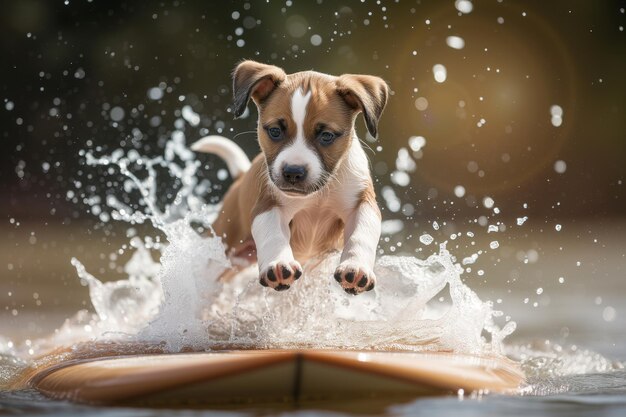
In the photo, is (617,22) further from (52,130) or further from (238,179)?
(238,179)

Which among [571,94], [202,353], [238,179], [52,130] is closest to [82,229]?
[52,130]

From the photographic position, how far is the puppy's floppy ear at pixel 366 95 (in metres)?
4.59

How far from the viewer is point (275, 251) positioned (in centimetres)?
438

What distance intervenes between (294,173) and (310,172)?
0.26ft

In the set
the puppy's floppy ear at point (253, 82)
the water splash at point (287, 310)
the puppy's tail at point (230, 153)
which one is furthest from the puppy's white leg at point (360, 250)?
the puppy's tail at point (230, 153)

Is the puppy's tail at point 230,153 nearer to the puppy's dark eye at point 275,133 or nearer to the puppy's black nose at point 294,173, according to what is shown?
the puppy's dark eye at point 275,133

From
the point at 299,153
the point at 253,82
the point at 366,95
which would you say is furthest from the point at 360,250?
the point at 253,82

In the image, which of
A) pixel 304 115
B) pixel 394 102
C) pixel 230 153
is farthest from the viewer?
pixel 394 102

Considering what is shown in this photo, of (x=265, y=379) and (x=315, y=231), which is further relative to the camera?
(x=315, y=231)

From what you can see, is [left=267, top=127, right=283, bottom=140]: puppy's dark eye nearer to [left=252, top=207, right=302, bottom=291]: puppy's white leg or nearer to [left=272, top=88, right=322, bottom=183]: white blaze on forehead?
[left=272, top=88, right=322, bottom=183]: white blaze on forehead

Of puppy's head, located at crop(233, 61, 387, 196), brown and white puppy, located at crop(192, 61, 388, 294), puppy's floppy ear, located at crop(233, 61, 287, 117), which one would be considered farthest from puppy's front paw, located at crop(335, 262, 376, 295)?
puppy's floppy ear, located at crop(233, 61, 287, 117)

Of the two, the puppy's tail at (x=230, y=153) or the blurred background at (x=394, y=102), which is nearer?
the puppy's tail at (x=230, y=153)

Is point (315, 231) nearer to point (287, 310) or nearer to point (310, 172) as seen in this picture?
point (287, 310)

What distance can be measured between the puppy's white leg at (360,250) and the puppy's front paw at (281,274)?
18 centimetres
